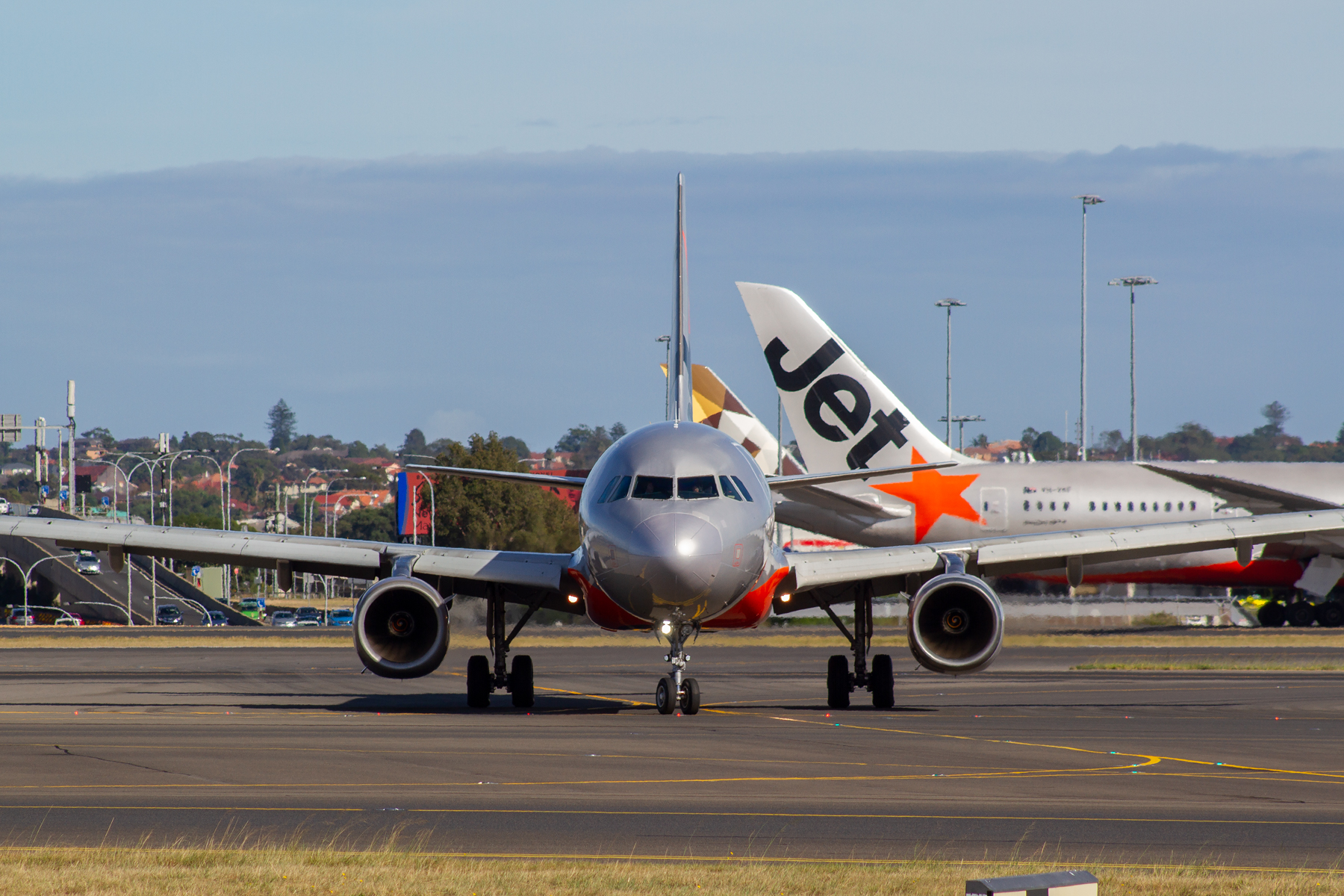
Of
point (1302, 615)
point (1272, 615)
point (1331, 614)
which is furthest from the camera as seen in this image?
point (1272, 615)

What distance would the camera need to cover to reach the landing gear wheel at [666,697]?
2145 centimetres

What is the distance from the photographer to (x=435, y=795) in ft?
44.2

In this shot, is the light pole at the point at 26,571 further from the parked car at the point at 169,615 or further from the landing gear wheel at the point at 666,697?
the landing gear wheel at the point at 666,697

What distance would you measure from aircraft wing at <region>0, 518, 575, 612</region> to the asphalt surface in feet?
6.59

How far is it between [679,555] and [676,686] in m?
3.16

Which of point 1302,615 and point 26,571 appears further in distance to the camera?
point 26,571

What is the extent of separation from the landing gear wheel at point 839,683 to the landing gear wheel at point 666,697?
2921 millimetres

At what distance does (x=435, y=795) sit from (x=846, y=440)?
40.3 meters

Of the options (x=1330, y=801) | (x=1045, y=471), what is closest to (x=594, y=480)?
(x=1330, y=801)

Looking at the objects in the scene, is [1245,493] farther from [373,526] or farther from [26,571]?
[373,526]

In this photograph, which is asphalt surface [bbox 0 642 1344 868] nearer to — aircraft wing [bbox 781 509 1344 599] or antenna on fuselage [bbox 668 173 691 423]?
aircraft wing [bbox 781 509 1344 599]

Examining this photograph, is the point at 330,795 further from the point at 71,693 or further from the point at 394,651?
the point at 71,693

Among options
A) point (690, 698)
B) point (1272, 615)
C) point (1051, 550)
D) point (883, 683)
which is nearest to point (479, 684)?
point (690, 698)

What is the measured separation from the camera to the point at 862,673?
938 inches
